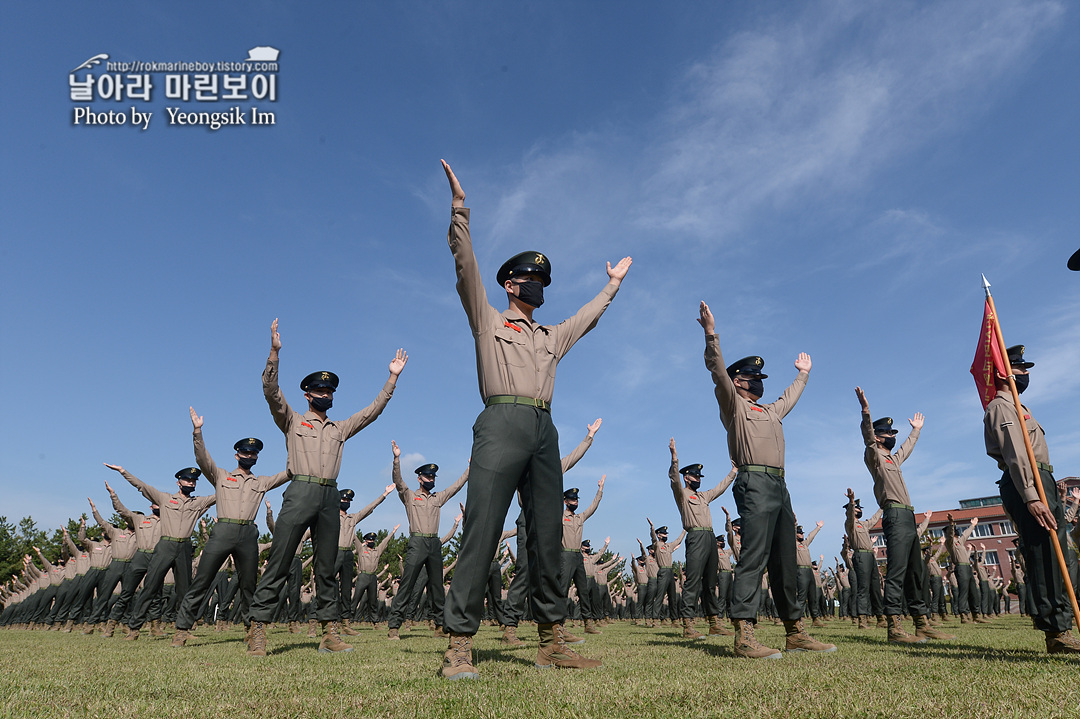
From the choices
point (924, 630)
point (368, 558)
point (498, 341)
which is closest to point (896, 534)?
point (924, 630)

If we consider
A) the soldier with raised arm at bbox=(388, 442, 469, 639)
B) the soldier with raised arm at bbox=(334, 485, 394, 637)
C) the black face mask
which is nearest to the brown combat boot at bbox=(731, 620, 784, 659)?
the black face mask

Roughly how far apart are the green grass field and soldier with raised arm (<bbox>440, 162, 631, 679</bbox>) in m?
0.46

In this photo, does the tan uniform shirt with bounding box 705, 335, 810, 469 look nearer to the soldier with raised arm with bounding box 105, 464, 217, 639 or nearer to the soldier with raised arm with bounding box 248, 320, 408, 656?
the soldier with raised arm with bounding box 248, 320, 408, 656

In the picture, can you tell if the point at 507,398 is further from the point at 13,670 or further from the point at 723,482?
the point at 723,482

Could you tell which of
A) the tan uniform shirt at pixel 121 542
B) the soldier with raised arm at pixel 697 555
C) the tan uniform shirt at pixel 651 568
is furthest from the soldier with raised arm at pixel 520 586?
the tan uniform shirt at pixel 651 568

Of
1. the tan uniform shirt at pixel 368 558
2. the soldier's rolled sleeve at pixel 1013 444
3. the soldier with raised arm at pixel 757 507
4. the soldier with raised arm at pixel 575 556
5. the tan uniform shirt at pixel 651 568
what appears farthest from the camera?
the tan uniform shirt at pixel 651 568

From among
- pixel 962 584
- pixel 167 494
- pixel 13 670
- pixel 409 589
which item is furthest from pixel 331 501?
pixel 962 584

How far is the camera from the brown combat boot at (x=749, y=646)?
616 cm

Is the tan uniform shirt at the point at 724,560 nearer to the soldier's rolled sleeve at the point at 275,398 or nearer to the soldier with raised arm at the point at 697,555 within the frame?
the soldier with raised arm at the point at 697,555

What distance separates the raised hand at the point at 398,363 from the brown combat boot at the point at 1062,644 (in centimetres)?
780

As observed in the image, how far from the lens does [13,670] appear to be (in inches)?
225

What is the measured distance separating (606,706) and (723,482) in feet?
37.6

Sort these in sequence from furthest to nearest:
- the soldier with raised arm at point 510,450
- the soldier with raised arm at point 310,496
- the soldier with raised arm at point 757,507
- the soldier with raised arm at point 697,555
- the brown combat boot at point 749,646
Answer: the soldier with raised arm at point 697,555
the soldier with raised arm at point 310,496
the soldier with raised arm at point 757,507
the brown combat boot at point 749,646
the soldier with raised arm at point 510,450

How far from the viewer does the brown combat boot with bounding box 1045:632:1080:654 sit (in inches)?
230
